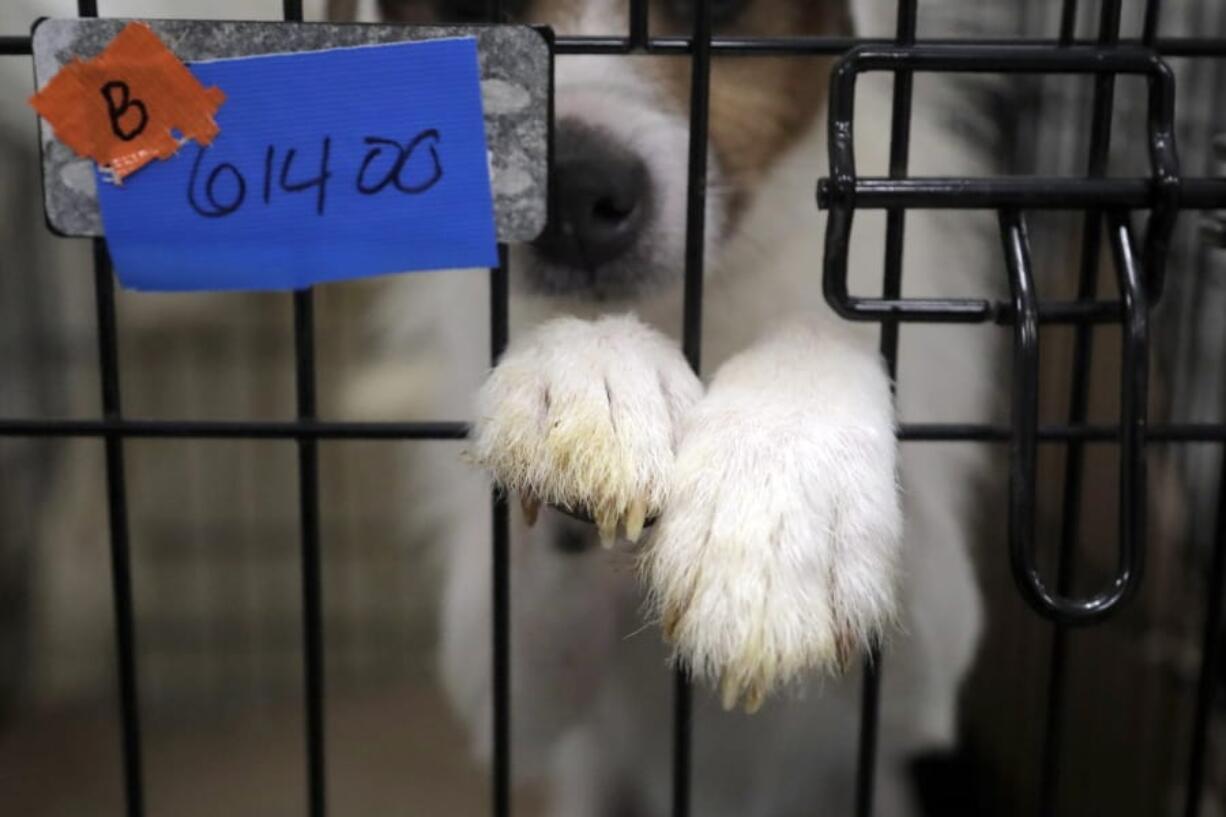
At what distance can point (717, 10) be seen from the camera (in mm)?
965

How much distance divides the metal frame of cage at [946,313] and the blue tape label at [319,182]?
4 cm

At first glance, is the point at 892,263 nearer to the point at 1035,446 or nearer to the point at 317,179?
the point at 1035,446

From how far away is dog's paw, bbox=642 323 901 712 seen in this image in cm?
58

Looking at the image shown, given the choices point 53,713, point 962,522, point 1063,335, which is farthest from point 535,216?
point 53,713

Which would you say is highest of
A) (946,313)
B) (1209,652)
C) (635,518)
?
(946,313)

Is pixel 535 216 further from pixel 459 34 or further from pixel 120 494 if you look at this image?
pixel 120 494

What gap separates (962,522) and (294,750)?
0.88 metres

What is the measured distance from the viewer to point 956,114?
1134mm

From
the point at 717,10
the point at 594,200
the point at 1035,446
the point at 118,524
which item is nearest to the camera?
the point at 1035,446

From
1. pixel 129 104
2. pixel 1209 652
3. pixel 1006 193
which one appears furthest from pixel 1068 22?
pixel 129 104

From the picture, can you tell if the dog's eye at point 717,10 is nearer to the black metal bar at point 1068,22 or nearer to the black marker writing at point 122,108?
the black metal bar at point 1068,22

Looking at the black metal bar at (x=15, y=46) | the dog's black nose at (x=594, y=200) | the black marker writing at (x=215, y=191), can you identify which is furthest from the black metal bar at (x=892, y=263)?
the black metal bar at (x=15, y=46)

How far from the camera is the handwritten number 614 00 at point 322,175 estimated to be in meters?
0.63

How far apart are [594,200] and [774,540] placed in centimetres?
34
